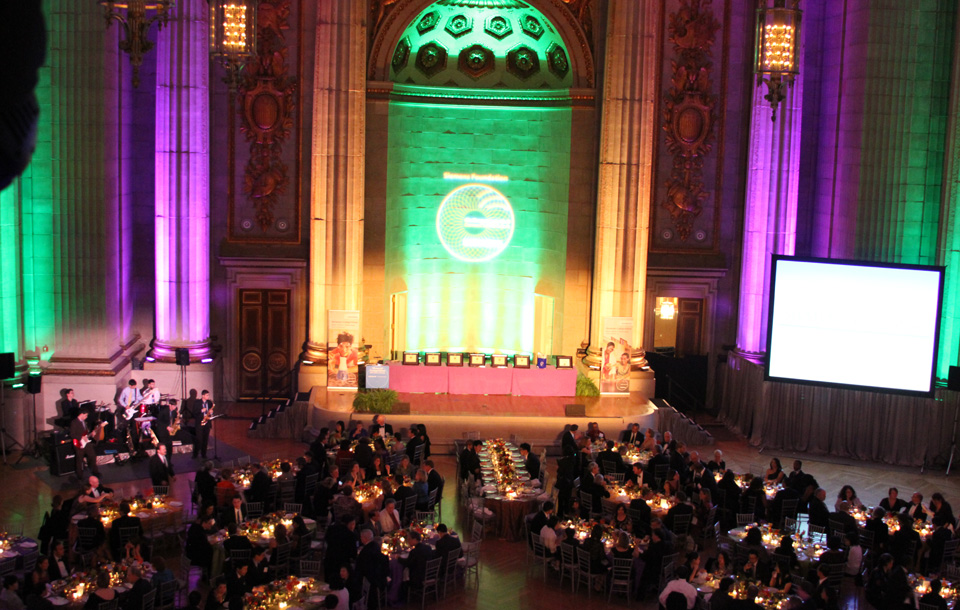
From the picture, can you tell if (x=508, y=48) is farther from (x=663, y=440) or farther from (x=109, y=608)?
(x=109, y=608)

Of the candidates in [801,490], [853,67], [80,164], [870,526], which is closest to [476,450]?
[801,490]

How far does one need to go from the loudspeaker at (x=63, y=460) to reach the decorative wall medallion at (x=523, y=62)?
12913 millimetres

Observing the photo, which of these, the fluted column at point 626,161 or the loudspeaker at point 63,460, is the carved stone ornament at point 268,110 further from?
the loudspeaker at point 63,460

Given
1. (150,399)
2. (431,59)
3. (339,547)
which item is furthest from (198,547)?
(431,59)

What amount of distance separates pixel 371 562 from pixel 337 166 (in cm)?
1089

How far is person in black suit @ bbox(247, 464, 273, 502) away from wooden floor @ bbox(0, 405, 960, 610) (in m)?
2.59

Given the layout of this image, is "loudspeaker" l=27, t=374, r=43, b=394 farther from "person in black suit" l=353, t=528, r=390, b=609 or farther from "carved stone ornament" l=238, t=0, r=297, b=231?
"person in black suit" l=353, t=528, r=390, b=609

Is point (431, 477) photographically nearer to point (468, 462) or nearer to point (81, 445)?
point (468, 462)

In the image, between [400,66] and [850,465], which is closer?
[850,465]

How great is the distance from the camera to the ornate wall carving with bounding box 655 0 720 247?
2311 cm

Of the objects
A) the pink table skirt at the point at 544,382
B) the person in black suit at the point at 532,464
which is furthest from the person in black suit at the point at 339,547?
the pink table skirt at the point at 544,382

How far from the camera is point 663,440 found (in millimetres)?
18484

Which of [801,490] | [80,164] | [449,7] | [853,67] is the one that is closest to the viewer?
[801,490]

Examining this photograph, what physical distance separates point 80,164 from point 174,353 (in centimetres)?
432
